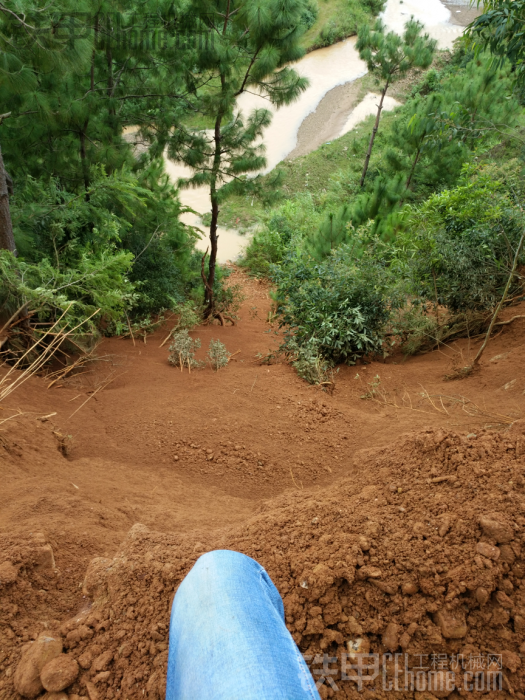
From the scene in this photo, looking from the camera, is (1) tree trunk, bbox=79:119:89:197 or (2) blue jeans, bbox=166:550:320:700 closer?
(2) blue jeans, bbox=166:550:320:700

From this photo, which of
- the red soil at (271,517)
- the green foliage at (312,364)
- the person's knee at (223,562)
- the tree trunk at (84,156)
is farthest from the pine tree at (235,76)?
the person's knee at (223,562)

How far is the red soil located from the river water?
11.4 meters

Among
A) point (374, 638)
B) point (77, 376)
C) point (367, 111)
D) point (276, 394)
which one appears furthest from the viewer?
point (367, 111)

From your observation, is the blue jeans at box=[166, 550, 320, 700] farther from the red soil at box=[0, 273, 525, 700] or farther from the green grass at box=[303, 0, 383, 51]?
the green grass at box=[303, 0, 383, 51]

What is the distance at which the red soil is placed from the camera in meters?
1.37

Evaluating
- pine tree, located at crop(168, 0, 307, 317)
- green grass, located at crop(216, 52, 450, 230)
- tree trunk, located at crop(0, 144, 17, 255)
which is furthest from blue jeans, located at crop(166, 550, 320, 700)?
green grass, located at crop(216, 52, 450, 230)

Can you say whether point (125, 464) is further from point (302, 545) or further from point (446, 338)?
point (446, 338)

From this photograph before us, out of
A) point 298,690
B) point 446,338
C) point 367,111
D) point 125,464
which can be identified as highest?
→ point 367,111

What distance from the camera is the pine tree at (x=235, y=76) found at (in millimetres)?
6203

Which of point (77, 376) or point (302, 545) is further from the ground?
point (302, 545)

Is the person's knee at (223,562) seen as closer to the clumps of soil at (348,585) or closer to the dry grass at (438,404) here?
the clumps of soil at (348,585)

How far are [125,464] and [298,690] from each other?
2565 mm

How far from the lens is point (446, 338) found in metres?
5.49

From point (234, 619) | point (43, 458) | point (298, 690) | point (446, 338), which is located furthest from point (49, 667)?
point (446, 338)
